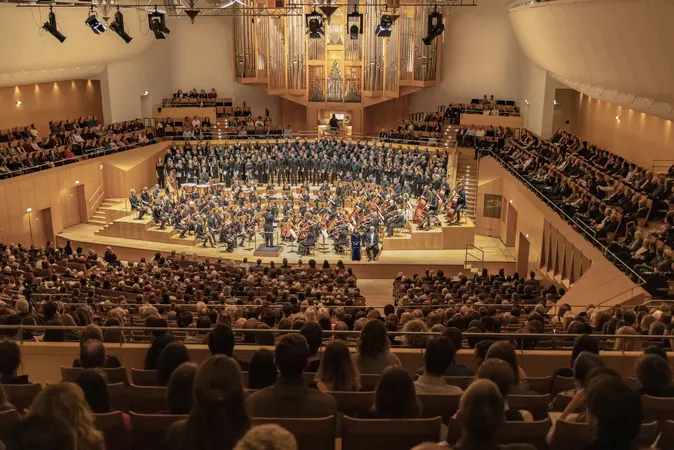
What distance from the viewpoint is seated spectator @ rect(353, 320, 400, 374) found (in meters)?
3.92

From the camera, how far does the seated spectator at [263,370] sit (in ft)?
11.0

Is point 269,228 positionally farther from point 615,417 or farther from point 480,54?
point 615,417

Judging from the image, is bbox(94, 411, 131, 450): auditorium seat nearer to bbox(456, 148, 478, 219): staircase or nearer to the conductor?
the conductor

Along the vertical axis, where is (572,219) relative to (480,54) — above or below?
below

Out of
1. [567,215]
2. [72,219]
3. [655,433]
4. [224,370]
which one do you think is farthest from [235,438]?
[72,219]

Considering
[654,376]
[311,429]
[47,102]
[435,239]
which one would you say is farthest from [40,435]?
[47,102]

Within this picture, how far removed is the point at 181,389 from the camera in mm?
2957

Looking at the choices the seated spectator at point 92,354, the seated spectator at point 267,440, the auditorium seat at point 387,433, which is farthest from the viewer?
the seated spectator at point 92,354

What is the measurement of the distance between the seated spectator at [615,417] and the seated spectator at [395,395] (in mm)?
770

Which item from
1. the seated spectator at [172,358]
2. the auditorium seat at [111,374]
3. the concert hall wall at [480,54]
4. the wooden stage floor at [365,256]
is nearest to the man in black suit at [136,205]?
the wooden stage floor at [365,256]

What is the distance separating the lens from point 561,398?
3686 millimetres

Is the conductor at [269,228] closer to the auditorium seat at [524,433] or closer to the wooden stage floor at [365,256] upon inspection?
the wooden stage floor at [365,256]

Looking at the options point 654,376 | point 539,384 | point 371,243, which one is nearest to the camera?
point 654,376

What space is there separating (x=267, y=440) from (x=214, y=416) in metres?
0.60
